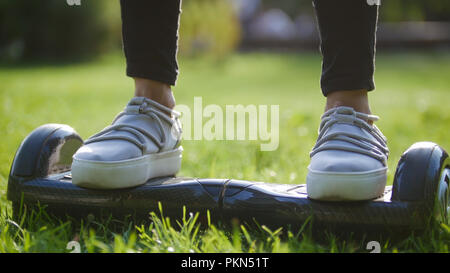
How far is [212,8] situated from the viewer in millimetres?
12008

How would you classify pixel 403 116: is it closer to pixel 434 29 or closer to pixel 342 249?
pixel 342 249

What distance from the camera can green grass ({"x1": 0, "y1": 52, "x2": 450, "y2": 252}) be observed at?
3.64 feet

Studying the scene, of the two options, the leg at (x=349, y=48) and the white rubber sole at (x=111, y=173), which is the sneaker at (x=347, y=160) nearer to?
the leg at (x=349, y=48)

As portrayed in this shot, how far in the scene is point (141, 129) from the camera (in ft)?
4.29

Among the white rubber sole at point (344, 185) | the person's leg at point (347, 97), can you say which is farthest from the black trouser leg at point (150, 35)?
the white rubber sole at point (344, 185)

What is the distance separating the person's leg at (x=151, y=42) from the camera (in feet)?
4.41

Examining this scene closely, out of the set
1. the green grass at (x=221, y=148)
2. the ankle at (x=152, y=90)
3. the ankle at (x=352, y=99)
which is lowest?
the green grass at (x=221, y=148)

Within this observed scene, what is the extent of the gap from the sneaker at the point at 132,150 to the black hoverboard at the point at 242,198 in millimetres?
42

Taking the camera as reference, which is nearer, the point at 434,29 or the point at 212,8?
the point at 212,8

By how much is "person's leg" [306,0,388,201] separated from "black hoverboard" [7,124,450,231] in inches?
1.9

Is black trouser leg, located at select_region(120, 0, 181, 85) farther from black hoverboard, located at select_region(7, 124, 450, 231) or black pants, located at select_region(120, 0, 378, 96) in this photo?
black hoverboard, located at select_region(7, 124, 450, 231)
